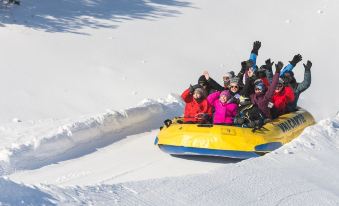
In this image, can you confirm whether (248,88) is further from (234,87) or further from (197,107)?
(197,107)

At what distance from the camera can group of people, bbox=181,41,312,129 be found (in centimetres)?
934

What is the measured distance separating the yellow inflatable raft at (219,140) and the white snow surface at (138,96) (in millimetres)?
240

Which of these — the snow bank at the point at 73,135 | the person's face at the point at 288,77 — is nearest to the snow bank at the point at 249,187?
the snow bank at the point at 73,135

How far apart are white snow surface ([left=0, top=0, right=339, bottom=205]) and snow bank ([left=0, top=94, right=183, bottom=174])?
2 cm

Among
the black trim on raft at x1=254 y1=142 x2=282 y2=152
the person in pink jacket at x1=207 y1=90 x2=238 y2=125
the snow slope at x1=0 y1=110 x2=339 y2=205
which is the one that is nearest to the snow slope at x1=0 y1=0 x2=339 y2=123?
the person in pink jacket at x1=207 y1=90 x2=238 y2=125

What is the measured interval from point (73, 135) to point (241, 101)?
2685mm

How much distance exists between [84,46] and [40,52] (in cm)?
141

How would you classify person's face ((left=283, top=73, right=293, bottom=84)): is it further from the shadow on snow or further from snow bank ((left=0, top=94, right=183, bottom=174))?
the shadow on snow

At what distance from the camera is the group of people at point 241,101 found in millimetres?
9344

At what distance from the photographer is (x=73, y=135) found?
31.3 ft

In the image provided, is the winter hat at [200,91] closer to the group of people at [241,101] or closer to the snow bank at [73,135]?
the group of people at [241,101]

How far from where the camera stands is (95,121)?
1023cm

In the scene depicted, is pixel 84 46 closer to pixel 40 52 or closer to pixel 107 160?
pixel 40 52

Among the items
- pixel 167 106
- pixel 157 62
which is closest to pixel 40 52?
pixel 157 62
